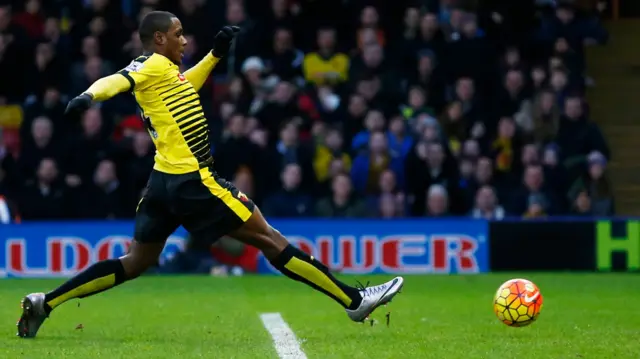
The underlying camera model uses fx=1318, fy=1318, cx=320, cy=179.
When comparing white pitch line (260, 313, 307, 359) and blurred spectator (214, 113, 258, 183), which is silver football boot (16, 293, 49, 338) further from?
blurred spectator (214, 113, 258, 183)

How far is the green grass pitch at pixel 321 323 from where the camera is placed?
7.57m

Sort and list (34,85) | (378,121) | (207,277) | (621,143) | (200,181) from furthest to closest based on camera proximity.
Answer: (621,143)
(34,85)
(378,121)
(207,277)
(200,181)

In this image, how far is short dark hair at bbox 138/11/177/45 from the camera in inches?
324

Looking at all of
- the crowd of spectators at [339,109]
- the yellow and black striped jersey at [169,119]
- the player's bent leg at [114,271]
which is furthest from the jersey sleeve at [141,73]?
the crowd of spectators at [339,109]

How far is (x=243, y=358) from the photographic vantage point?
7.22m

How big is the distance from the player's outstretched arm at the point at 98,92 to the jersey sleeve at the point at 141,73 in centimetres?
8

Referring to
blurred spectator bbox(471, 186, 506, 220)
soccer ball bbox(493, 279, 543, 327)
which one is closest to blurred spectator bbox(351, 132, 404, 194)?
blurred spectator bbox(471, 186, 506, 220)

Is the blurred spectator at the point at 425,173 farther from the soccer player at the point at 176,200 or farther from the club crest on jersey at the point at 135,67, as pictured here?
the club crest on jersey at the point at 135,67

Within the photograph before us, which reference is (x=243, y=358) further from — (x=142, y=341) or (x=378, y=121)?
(x=378, y=121)

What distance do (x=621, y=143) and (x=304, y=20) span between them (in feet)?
15.4

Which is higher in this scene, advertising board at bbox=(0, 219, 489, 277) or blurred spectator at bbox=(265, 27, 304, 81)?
blurred spectator at bbox=(265, 27, 304, 81)

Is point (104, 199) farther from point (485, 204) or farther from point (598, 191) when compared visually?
point (598, 191)

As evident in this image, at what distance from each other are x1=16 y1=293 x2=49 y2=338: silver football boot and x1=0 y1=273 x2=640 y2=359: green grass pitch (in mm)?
92

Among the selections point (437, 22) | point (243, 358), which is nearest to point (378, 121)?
point (437, 22)
